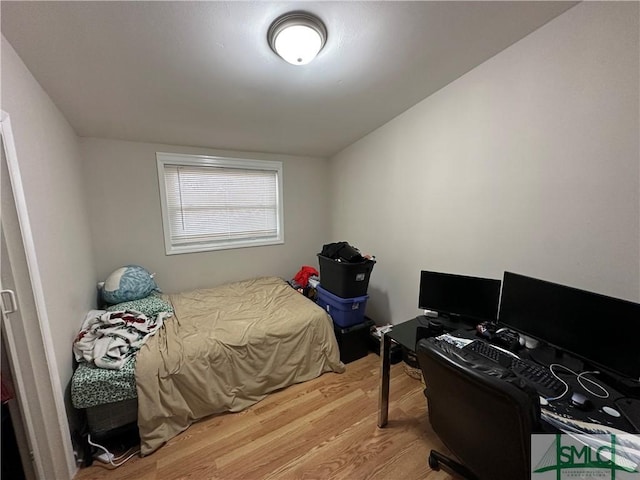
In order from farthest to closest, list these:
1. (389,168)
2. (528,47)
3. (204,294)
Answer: (204,294) < (389,168) < (528,47)

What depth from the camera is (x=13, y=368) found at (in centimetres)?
114

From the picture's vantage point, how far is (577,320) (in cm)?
115

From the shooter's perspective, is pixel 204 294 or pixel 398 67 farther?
pixel 204 294

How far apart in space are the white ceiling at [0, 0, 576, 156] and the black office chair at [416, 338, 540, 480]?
163 cm

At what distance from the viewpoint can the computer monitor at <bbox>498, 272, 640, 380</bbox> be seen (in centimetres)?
101

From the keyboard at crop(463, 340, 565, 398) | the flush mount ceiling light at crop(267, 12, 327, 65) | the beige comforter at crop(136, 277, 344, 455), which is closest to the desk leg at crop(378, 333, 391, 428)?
the keyboard at crop(463, 340, 565, 398)

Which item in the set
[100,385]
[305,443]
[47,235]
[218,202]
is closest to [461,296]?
[305,443]

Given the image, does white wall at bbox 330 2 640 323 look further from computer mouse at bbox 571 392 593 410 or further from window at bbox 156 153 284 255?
window at bbox 156 153 284 255

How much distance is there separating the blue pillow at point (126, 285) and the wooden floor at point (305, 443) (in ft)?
3.89

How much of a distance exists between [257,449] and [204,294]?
158 cm

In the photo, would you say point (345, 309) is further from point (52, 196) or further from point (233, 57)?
point (52, 196)

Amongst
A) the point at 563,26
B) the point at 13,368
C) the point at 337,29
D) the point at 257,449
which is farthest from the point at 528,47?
the point at 13,368

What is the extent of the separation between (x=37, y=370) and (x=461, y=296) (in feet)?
7.88

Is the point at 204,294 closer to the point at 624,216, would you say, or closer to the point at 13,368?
the point at 13,368
